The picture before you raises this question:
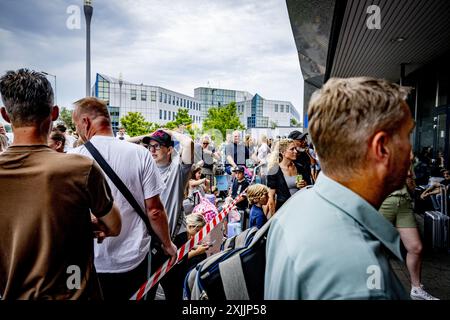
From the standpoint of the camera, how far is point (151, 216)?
2.59m

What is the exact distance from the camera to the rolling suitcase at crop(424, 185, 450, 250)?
5828mm

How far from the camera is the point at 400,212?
13.3 ft

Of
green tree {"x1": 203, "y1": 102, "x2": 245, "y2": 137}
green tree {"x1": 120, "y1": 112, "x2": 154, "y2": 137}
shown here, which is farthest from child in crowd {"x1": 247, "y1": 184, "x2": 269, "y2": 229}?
green tree {"x1": 120, "y1": 112, "x2": 154, "y2": 137}

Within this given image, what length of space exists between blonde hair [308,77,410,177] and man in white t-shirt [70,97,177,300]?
1.69 metres

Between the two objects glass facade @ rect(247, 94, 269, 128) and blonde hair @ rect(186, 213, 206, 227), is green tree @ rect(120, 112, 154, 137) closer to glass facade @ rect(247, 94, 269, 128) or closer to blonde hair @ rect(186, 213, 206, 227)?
blonde hair @ rect(186, 213, 206, 227)

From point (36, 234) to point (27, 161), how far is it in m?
0.33

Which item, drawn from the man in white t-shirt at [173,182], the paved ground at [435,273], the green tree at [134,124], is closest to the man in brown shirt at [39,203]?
the man in white t-shirt at [173,182]

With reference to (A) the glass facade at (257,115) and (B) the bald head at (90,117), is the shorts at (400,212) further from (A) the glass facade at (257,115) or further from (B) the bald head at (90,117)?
(A) the glass facade at (257,115)

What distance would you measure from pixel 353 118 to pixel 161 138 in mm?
2718

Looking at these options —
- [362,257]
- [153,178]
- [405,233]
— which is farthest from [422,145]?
[362,257]

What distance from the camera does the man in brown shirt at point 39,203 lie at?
4.83 feet

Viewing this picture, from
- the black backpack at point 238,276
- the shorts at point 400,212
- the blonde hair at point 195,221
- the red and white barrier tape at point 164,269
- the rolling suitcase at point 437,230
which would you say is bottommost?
the rolling suitcase at point 437,230

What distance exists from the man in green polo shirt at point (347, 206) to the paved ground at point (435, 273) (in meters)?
4.08

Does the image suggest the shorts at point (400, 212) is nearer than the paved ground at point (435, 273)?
Yes
